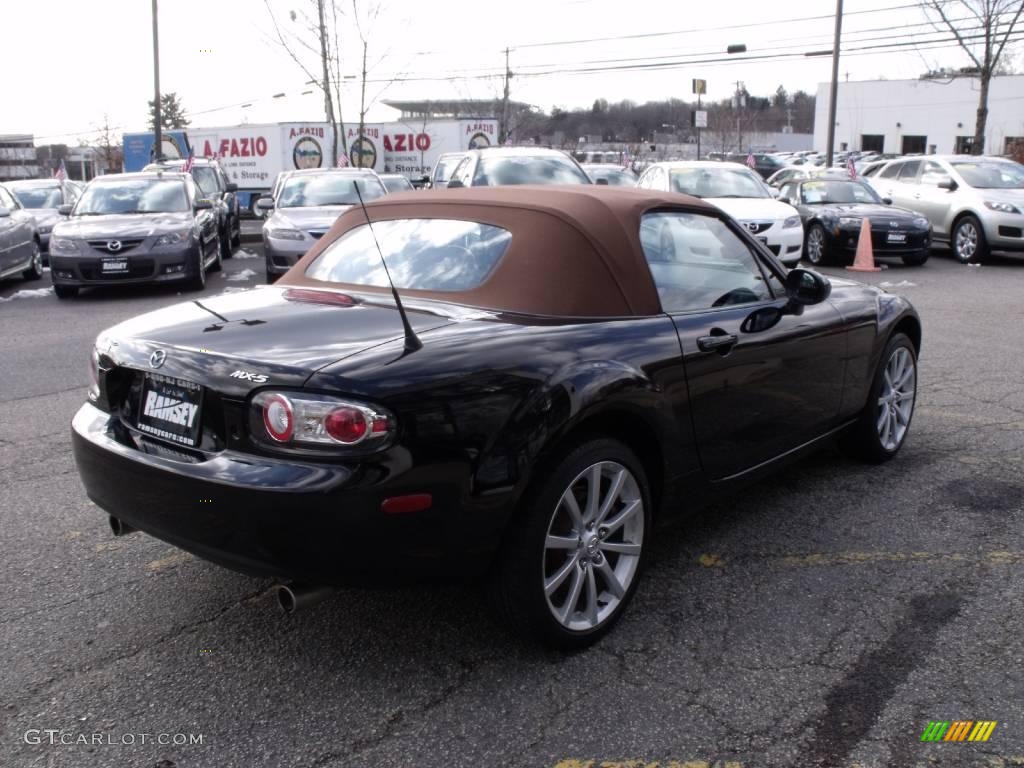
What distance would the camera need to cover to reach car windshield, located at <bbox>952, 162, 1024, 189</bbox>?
1677 centimetres

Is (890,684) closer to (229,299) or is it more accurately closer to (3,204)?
(229,299)

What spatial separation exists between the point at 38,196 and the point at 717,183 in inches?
509

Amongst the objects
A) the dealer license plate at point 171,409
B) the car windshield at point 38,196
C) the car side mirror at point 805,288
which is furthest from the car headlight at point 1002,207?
the car windshield at point 38,196

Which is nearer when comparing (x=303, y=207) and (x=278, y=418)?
(x=278, y=418)

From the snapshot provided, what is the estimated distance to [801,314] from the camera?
4414 millimetres

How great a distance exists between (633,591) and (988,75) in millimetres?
25740

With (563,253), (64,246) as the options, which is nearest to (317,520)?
(563,253)

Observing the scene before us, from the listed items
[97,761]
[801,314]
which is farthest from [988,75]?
[97,761]

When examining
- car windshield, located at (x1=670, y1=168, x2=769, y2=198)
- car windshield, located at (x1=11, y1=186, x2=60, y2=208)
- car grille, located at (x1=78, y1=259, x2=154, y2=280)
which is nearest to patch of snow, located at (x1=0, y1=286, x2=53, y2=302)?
car grille, located at (x1=78, y1=259, x2=154, y2=280)

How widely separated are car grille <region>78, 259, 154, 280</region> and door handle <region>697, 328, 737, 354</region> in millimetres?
9974

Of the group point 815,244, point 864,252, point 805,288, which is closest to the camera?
point 805,288

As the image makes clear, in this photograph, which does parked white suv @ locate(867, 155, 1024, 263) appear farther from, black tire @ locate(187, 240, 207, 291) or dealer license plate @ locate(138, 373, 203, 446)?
dealer license plate @ locate(138, 373, 203, 446)

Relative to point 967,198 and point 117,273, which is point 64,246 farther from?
point 967,198

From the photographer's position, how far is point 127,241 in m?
12.2
